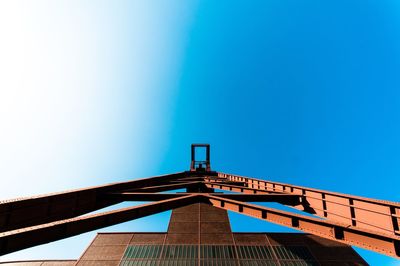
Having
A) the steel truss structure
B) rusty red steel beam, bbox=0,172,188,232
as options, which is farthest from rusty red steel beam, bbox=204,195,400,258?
rusty red steel beam, bbox=0,172,188,232

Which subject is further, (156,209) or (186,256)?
(186,256)

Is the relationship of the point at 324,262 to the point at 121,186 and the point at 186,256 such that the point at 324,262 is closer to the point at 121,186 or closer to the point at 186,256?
the point at 186,256

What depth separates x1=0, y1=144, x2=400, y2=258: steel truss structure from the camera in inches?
159

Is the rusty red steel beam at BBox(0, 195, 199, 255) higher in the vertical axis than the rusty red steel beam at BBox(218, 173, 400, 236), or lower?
lower

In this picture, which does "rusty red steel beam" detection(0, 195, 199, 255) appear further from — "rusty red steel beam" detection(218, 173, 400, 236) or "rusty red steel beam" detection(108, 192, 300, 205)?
"rusty red steel beam" detection(218, 173, 400, 236)

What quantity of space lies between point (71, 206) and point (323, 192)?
9018 mm

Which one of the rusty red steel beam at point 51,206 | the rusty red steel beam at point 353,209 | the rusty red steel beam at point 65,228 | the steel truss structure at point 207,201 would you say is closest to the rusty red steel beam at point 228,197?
the steel truss structure at point 207,201

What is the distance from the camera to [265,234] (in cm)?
1526

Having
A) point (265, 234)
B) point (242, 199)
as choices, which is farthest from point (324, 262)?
point (242, 199)

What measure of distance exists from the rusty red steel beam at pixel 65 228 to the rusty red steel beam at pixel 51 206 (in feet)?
4.38

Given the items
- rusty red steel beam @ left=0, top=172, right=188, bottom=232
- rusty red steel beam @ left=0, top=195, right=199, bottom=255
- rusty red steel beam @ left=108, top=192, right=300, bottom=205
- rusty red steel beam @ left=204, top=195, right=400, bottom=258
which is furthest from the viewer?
rusty red steel beam @ left=108, top=192, right=300, bottom=205

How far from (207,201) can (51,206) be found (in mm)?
4976

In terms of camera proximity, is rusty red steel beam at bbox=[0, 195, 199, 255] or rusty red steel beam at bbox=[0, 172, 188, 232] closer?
rusty red steel beam at bbox=[0, 195, 199, 255]

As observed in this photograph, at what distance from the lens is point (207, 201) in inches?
306
